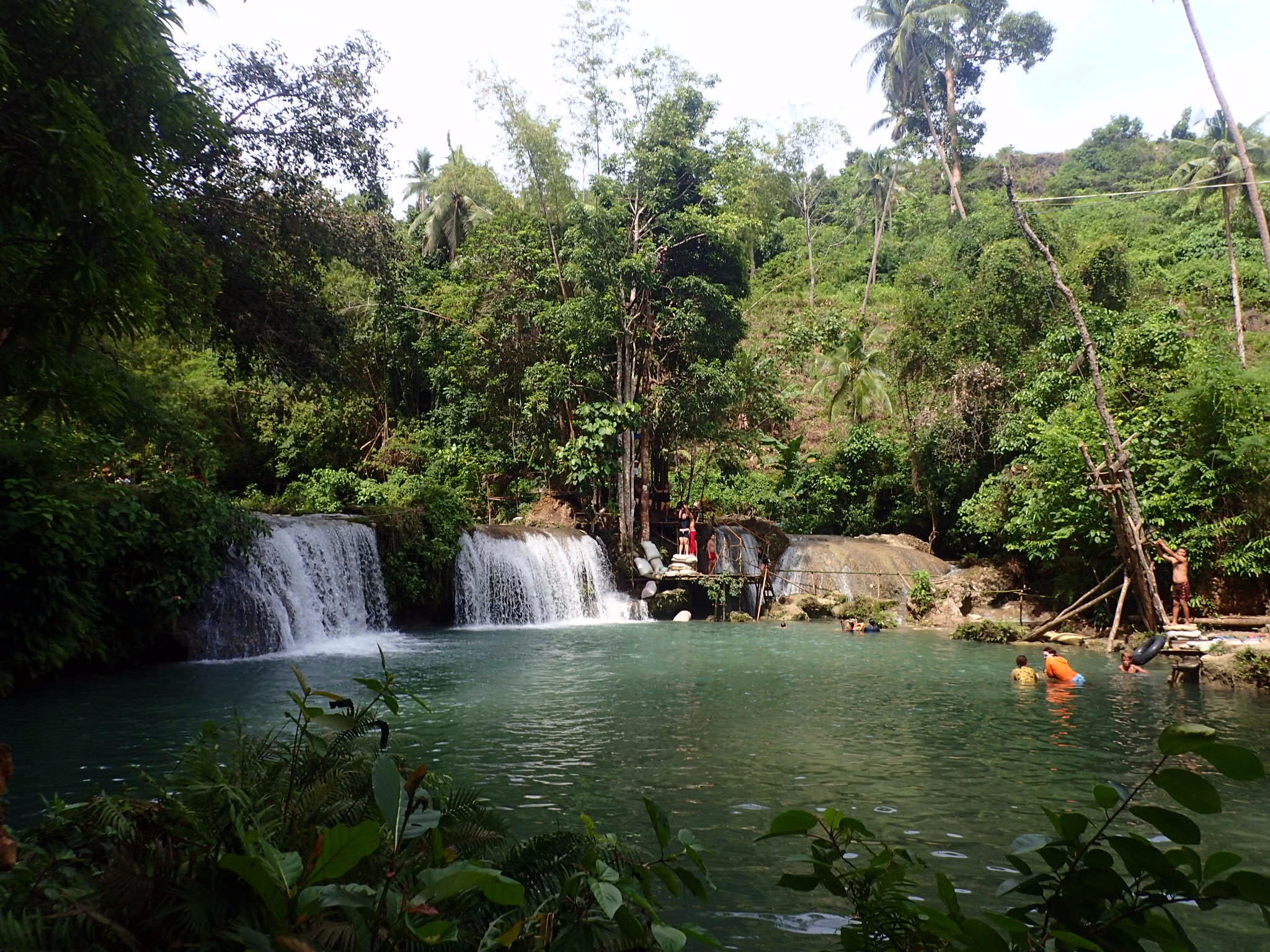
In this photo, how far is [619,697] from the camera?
31.6 feet

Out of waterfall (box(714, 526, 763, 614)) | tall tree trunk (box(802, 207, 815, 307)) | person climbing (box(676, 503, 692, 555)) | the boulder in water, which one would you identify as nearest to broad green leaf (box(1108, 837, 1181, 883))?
the boulder in water

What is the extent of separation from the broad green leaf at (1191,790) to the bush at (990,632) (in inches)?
603

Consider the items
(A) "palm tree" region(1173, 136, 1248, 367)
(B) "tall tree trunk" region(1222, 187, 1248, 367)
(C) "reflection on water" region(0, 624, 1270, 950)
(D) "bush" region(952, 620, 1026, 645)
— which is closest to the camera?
(C) "reflection on water" region(0, 624, 1270, 950)

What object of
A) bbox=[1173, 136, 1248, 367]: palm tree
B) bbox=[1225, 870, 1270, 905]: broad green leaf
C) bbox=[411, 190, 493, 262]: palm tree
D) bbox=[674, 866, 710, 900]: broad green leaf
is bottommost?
bbox=[674, 866, 710, 900]: broad green leaf

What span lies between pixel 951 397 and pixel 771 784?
1775cm

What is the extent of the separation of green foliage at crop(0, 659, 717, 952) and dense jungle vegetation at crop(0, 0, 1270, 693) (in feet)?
9.66

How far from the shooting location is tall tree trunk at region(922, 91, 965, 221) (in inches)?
1328

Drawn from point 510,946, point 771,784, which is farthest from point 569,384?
point 510,946

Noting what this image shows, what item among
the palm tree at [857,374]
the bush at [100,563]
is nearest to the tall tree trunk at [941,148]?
the palm tree at [857,374]

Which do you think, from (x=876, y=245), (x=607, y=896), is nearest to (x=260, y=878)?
(x=607, y=896)

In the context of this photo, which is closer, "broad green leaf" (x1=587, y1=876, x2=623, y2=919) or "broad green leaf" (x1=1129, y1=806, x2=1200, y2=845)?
"broad green leaf" (x1=1129, y1=806, x2=1200, y2=845)

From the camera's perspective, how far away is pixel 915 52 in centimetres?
3609

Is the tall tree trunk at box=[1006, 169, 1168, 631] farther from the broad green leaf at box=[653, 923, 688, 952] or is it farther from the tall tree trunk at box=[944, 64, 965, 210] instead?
the tall tree trunk at box=[944, 64, 965, 210]

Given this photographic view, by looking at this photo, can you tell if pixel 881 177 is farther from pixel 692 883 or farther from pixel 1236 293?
pixel 692 883
